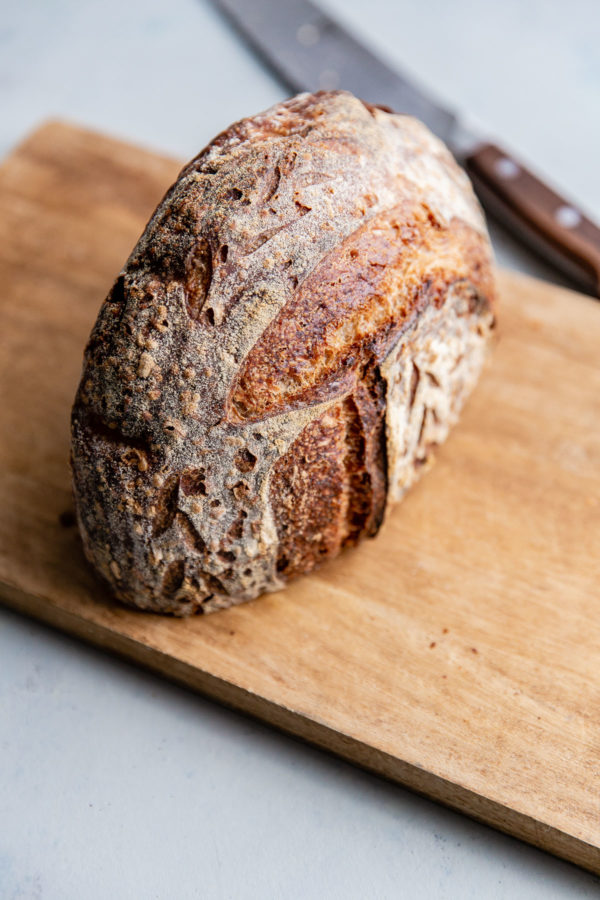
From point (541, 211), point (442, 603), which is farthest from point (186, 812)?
point (541, 211)

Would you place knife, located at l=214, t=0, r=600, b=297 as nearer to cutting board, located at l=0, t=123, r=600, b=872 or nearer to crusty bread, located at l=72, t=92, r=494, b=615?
cutting board, located at l=0, t=123, r=600, b=872

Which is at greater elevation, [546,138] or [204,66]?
[546,138]

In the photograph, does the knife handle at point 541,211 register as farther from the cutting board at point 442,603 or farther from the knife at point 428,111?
the cutting board at point 442,603

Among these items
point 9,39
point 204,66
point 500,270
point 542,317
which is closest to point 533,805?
point 542,317

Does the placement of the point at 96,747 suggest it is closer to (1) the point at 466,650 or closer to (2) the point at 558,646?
(1) the point at 466,650

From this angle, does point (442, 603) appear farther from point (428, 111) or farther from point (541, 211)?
point (428, 111)

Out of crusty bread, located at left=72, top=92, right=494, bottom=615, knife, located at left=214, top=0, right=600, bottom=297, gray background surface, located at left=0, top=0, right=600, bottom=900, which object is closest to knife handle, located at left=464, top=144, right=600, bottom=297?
knife, located at left=214, top=0, right=600, bottom=297

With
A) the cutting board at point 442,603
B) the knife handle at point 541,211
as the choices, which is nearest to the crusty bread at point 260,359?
the cutting board at point 442,603
